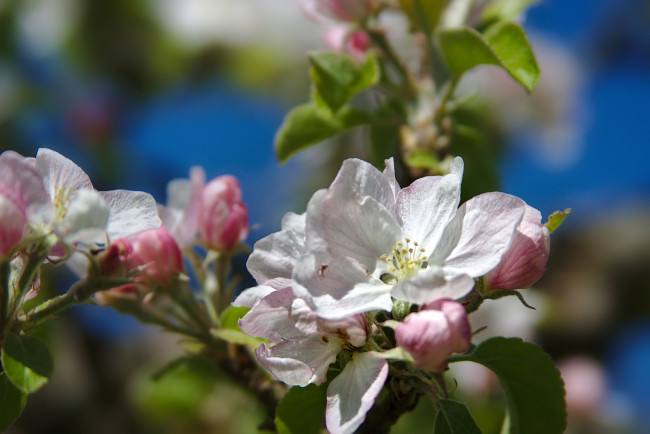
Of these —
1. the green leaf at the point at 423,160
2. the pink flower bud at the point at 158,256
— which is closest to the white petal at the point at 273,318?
the pink flower bud at the point at 158,256

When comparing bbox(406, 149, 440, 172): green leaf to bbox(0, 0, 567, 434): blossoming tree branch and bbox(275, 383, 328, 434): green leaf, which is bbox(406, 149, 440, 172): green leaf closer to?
bbox(0, 0, 567, 434): blossoming tree branch

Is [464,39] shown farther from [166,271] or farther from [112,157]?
[112,157]

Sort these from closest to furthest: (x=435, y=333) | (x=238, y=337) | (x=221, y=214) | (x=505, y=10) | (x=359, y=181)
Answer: (x=435, y=333)
(x=359, y=181)
(x=238, y=337)
(x=221, y=214)
(x=505, y=10)

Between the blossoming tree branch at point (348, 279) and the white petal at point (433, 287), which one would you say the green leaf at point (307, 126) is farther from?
the white petal at point (433, 287)

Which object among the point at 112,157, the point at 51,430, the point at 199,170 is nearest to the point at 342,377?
the point at 199,170

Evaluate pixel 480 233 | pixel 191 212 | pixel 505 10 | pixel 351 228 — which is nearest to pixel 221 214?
pixel 191 212

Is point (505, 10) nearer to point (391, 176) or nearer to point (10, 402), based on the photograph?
point (391, 176)
